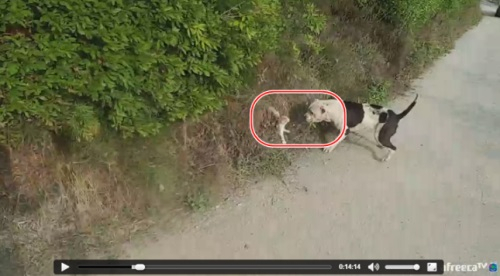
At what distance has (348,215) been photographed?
3771 millimetres

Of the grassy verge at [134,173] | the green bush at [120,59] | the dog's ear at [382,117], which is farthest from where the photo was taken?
the dog's ear at [382,117]

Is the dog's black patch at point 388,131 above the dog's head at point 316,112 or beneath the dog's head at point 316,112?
beneath

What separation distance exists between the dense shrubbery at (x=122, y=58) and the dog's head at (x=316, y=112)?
1.05 meters

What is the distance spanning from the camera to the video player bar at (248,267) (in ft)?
9.73

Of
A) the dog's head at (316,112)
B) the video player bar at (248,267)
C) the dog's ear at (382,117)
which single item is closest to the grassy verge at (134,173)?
the video player bar at (248,267)

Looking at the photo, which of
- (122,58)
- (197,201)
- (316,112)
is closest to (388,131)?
(316,112)

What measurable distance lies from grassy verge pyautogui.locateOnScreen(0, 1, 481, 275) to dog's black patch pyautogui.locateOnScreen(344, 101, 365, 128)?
1.54 ft

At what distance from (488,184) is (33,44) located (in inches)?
159

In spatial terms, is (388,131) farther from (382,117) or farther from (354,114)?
(354,114)

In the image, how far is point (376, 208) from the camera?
3.86m

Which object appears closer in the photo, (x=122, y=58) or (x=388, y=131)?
(x=122, y=58)

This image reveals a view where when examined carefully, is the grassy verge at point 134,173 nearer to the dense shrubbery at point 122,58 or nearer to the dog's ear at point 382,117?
the dense shrubbery at point 122,58

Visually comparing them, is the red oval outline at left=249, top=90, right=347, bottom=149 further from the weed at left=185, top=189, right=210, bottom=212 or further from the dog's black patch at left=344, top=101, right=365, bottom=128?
the weed at left=185, top=189, right=210, bottom=212

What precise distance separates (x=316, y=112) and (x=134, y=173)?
192cm
